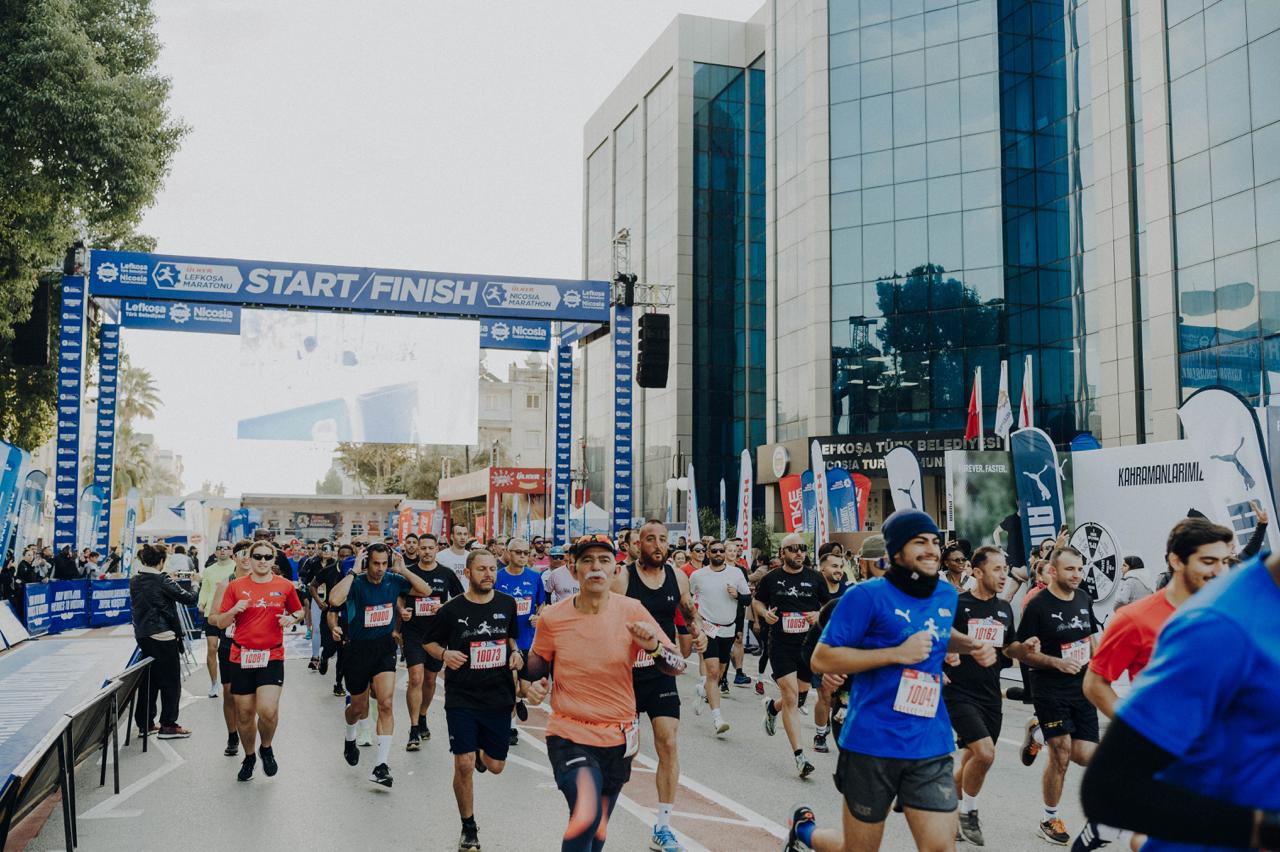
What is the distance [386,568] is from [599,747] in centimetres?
498

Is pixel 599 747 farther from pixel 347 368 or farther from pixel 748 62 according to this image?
pixel 748 62

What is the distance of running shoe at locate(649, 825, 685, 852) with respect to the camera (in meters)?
6.74

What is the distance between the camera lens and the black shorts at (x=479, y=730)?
706cm

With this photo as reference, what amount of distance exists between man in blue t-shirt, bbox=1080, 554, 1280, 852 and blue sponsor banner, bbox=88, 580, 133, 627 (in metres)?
24.7

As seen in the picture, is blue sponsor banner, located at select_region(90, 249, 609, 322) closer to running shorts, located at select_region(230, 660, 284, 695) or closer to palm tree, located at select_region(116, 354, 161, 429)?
running shorts, located at select_region(230, 660, 284, 695)

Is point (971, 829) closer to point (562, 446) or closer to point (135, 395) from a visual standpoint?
point (562, 446)

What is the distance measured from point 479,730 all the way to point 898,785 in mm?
3370

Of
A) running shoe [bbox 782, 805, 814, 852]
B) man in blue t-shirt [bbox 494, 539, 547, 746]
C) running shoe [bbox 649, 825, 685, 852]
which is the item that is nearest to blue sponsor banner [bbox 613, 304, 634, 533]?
man in blue t-shirt [bbox 494, 539, 547, 746]

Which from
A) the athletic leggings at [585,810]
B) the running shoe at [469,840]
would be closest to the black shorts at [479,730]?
the running shoe at [469,840]

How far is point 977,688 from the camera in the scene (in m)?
7.25

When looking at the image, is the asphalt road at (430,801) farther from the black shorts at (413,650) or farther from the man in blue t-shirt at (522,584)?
the man in blue t-shirt at (522,584)

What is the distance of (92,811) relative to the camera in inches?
313

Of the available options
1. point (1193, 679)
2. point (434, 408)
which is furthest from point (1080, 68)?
point (1193, 679)

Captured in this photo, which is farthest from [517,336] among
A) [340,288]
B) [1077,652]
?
[1077,652]
